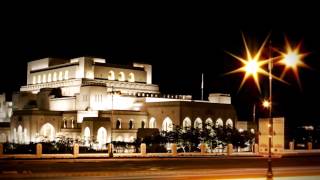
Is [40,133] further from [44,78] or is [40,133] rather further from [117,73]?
[44,78]

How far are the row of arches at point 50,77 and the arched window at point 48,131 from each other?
14.1 meters

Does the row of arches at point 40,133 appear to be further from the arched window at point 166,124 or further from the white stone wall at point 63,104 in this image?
the arched window at point 166,124

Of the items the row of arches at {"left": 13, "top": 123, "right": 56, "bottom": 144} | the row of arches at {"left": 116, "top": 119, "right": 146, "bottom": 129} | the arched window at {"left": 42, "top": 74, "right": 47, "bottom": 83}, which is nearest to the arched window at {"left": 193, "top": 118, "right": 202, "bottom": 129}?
the row of arches at {"left": 116, "top": 119, "right": 146, "bottom": 129}

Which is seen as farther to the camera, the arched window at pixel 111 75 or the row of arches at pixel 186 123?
the arched window at pixel 111 75

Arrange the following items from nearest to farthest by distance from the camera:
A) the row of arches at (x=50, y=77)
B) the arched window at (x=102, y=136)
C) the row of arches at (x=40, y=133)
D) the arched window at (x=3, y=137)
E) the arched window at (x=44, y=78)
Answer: the arched window at (x=102, y=136) < the row of arches at (x=40, y=133) < the arched window at (x=3, y=137) < the row of arches at (x=50, y=77) < the arched window at (x=44, y=78)

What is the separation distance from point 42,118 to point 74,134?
565 cm

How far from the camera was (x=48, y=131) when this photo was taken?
8206cm

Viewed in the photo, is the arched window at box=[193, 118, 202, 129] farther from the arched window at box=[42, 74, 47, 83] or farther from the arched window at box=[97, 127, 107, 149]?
the arched window at box=[42, 74, 47, 83]

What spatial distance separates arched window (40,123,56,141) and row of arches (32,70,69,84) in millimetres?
14126

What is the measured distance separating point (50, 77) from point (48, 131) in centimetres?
1849

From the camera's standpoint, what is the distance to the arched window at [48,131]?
81125mm

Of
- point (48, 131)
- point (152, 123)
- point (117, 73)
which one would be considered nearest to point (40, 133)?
point (48, 131)

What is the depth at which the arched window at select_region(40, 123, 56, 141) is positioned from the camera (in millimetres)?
81125

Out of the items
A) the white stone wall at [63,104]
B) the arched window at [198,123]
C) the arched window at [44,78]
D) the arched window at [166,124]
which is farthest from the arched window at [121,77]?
the arched window at [198,123]
